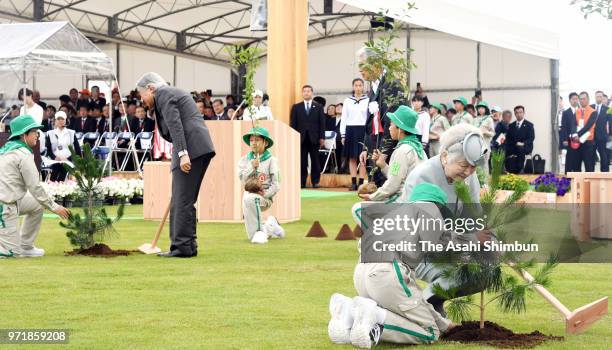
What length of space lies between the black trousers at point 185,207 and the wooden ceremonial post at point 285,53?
30.5 feet

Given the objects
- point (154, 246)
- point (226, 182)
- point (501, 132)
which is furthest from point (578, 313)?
point (501, 132)

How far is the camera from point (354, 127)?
75.8 ft

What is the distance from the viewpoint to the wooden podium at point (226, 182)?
1512 centimetres

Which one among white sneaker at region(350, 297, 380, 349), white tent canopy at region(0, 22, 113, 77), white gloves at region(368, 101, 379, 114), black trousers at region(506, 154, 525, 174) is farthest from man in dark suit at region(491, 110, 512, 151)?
white sneaker at region(350, 297, 380, 349)

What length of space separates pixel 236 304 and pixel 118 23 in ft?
100

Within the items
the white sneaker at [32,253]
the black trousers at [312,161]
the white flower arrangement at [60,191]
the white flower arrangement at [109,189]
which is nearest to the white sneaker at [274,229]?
the white sneaker at [32,253]

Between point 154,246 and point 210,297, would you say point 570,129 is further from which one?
point 210,297

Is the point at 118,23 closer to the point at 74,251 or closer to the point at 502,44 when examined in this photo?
the point at 502,44

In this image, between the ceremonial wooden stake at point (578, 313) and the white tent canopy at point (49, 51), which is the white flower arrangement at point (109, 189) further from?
the ceremonial wooden stake at point (578, 313)

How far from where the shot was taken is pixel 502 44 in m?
23.8

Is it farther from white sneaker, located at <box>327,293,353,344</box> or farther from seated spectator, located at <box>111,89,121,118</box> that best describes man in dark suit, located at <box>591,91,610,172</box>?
white sneaker, located at <box>327,293,353,344</box>

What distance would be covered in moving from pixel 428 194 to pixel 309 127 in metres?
17.7

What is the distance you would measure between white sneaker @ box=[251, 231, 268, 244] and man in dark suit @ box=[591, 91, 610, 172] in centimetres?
1390

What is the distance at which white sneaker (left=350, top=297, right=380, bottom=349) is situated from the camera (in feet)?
18.9
